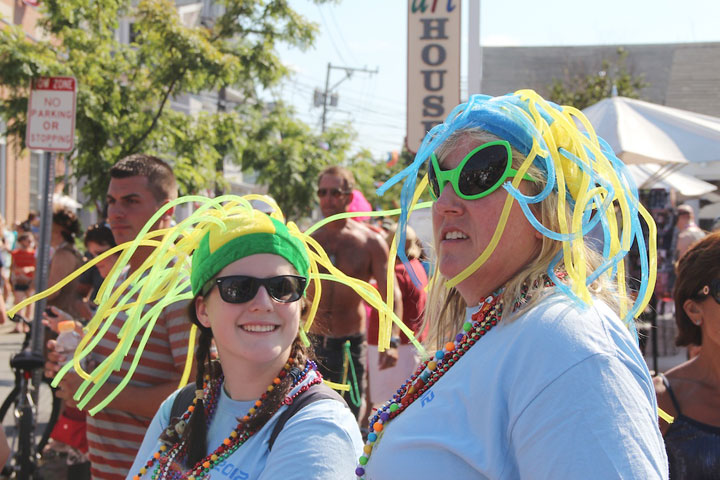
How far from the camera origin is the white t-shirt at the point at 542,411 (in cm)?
115

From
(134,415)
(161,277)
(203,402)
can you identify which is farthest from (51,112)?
(203,402)

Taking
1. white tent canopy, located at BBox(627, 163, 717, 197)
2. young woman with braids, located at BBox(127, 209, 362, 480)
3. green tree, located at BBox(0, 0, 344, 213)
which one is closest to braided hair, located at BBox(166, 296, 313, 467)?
young woman with braids, located at BBox(127, 209, 362, 480)

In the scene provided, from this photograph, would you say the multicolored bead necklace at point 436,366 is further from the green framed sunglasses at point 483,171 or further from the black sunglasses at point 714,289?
the black sunglasses at point 714,289

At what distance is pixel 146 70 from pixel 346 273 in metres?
4.81

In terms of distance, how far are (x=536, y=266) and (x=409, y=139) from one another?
20.3 ft

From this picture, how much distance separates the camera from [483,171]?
154cm

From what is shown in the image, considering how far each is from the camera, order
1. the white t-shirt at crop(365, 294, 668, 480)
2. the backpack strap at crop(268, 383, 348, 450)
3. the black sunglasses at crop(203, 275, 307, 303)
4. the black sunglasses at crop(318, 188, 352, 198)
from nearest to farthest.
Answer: the white t-shirt at crop(365, 294, 668, 480) → the backpack strap at crop(268, 383, 348, 450) → the black sunglasses at crop(203, 275, 307, 303) → the black sunglasses at crop(318, 188, 352, 198)

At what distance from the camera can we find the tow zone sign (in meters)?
5.73

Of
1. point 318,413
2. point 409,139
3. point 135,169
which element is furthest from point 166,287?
point 409,139

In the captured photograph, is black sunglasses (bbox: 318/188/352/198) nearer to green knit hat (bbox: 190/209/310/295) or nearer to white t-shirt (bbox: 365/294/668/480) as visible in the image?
green knit hat (bbox: 190/209/310/295)

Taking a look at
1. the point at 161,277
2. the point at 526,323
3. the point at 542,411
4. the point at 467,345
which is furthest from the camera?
the point at 161,277

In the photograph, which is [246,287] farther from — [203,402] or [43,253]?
[43,253]

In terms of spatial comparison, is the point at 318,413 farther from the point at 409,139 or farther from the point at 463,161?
the point at 409,139

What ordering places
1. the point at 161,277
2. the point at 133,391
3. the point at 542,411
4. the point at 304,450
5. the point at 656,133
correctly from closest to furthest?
the point at 542,411 → the point at 304,450 → the point at 161,277 → the point at 133,391 → the point at 656,133
